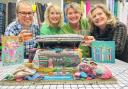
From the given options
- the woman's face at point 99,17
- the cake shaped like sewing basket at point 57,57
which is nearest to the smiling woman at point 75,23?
the woman's face at point 99,17

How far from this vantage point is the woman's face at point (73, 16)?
1.96 meters

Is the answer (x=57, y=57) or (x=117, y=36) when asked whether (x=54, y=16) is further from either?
(x=57, y=57)

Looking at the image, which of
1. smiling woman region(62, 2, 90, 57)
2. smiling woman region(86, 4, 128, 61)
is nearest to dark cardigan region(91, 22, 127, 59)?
smiling woman region(86, 4, 128, 61)

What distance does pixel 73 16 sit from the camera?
6.52 feet

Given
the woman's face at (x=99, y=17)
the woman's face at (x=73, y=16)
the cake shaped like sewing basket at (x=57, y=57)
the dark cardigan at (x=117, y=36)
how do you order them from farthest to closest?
the woman's face at (x=73, y=16)
the woman's face at (x=99, y=17)
the dark cardigan at (x=117, y=36)
the cake shaped like sewing basket at (x=57, y=57)

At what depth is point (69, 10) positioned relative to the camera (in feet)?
6.67

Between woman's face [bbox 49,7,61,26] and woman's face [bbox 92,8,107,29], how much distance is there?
0.36 metres

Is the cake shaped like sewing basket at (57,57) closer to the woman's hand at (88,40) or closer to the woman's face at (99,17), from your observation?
the woman's hand at (88,40)

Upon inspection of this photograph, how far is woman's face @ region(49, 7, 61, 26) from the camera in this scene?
2114mm

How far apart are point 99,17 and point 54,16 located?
444 mm

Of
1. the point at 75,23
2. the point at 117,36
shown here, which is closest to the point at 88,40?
the point at 117,36

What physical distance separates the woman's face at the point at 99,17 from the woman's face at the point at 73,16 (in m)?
0.15

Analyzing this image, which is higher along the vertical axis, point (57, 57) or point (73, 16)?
point (73, 16)

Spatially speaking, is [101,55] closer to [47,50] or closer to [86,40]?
[86,40]
